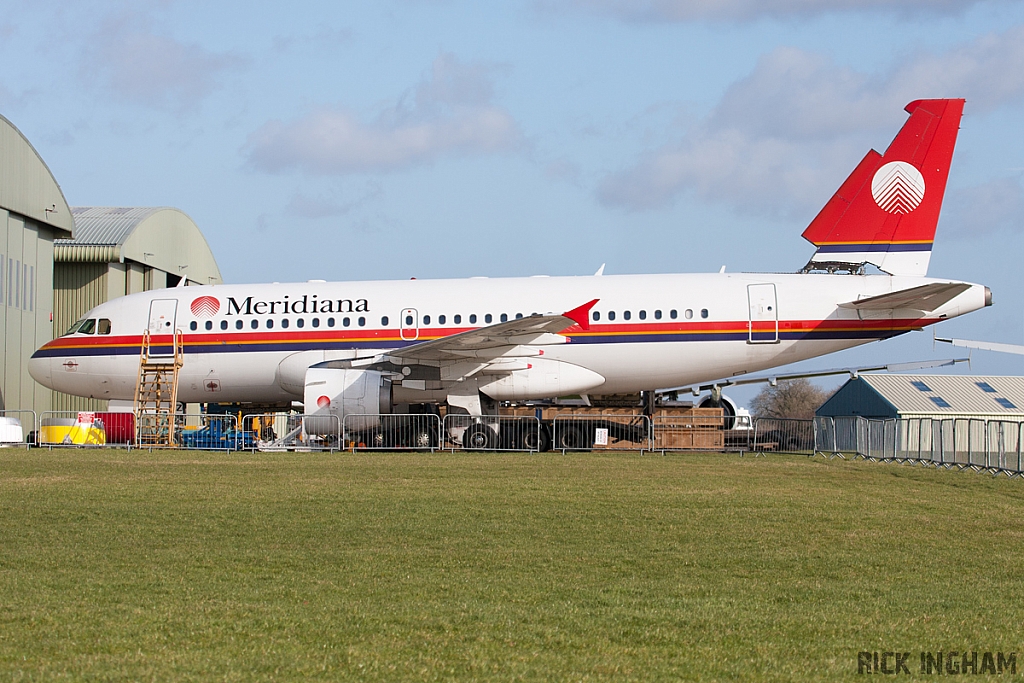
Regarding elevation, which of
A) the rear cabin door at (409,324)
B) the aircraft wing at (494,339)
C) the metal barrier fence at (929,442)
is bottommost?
the metal barrier fence at (929,442)

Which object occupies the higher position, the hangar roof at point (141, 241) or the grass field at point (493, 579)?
the hangar roof at point (141, 241)

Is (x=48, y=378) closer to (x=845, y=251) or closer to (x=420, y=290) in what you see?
(x=420, y=290)

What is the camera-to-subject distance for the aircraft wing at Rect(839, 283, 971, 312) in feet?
73.8

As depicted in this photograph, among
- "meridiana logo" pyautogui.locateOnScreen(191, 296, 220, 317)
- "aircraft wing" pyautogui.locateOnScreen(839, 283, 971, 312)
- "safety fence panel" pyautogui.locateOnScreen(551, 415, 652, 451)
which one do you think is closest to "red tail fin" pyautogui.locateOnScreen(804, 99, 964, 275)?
"aircraft wing" pyautogui.locateOnScreen(839, 283, 971, 312)

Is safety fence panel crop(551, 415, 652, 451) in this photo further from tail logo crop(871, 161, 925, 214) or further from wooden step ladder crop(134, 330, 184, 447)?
wooden step ladder crop(134, 330, 184, 447)

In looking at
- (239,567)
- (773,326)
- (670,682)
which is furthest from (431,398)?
(670,682)

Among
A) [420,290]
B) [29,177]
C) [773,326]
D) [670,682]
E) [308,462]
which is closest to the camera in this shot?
[670,682]

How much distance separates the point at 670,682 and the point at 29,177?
108ft

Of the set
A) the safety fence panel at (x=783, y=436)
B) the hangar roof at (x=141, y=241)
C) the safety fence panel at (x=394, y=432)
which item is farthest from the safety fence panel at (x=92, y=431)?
the safety fence panel at (x=783, y=436)

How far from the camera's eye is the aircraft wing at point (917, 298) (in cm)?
2250

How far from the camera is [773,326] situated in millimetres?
23953

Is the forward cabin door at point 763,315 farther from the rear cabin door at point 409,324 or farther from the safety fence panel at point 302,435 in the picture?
the safety fence panel at point 302,435

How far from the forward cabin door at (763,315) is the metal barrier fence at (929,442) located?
218 centimetres

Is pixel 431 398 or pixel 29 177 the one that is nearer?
pixel 431 398
